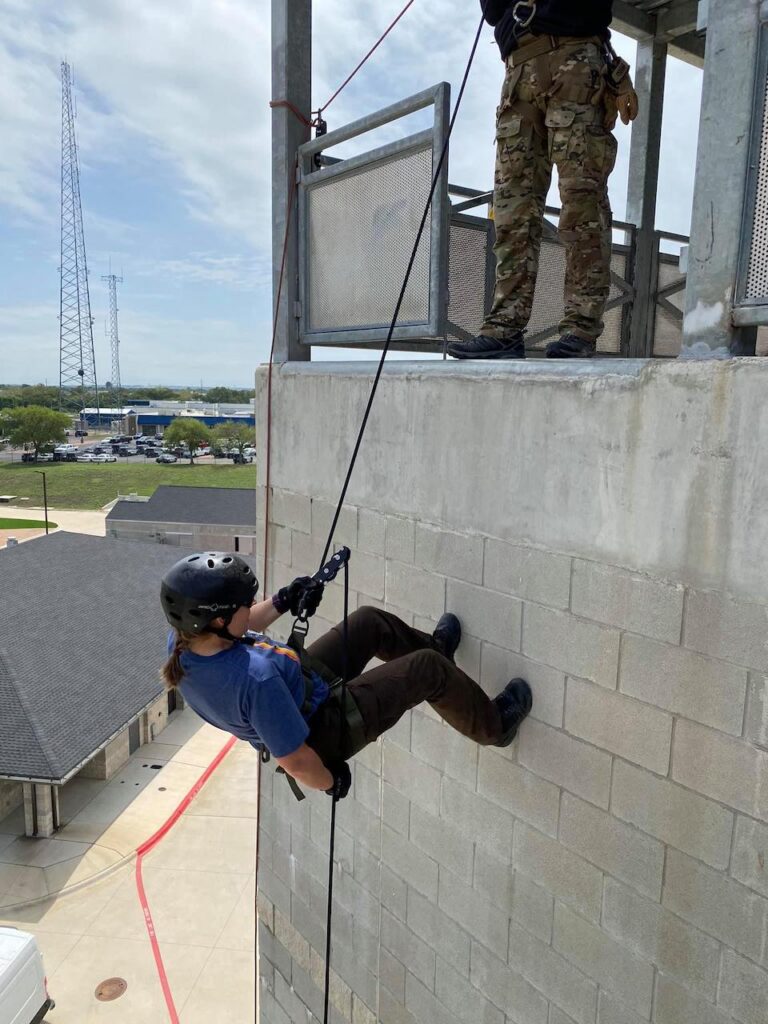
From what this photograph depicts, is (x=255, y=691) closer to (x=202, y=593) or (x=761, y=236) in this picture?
(x=202, y=593)

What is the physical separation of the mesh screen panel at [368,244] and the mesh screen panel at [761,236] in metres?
1.80

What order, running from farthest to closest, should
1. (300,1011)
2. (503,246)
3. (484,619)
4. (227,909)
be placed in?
(227,909) → (300,1011) → (503,246) → (484,619)

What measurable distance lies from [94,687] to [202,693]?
16461 mm

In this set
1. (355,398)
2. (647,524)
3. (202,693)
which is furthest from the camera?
(355,398)

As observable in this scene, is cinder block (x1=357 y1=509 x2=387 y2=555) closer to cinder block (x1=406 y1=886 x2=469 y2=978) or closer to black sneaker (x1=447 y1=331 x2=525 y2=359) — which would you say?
black sneaker (x1=447 y1=331 x2=525 y2=359)

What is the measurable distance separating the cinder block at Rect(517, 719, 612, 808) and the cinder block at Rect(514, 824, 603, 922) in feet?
1.08

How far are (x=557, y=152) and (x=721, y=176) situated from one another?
1587 millimetres

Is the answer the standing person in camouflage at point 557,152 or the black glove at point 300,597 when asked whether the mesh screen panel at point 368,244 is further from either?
the black glove at point 300,597

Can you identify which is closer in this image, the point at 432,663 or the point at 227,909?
the point at 432,663

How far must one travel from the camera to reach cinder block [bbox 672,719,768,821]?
2.65 metres

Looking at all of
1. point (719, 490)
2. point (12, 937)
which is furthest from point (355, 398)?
point (12, 937)

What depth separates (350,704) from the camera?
11.9 ft

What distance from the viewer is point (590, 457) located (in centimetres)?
314

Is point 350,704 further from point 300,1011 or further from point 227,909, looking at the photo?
point 227,909
